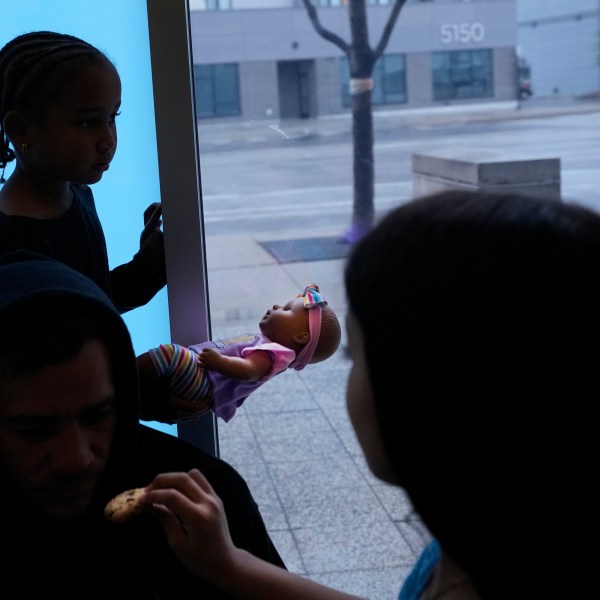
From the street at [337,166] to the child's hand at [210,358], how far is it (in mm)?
917

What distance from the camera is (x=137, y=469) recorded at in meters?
1.21

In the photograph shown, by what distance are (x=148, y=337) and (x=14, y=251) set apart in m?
0.72

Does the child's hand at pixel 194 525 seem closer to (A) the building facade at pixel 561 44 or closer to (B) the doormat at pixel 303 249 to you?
(B) the doormat at pixel 303 249

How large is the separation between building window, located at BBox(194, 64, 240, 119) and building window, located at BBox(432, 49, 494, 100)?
0.67m

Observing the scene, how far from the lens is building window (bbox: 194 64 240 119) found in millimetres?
2078

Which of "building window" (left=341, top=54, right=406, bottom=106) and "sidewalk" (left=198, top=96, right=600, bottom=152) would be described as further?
"building window" (left=341, top=54, right=406, bottom=106)

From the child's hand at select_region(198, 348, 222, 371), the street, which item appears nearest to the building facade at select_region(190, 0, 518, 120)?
the street

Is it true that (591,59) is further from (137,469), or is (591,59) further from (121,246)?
(137,469)

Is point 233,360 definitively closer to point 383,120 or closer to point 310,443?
point 383,120

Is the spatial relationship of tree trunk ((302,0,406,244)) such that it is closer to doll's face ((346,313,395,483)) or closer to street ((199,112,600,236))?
street ((199,112,600,236))

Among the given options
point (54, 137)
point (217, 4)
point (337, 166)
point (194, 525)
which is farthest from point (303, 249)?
point (194, 525)

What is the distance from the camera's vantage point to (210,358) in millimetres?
1521

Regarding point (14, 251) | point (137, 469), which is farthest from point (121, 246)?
point (137, 469)

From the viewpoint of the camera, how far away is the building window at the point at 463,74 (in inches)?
98.0
